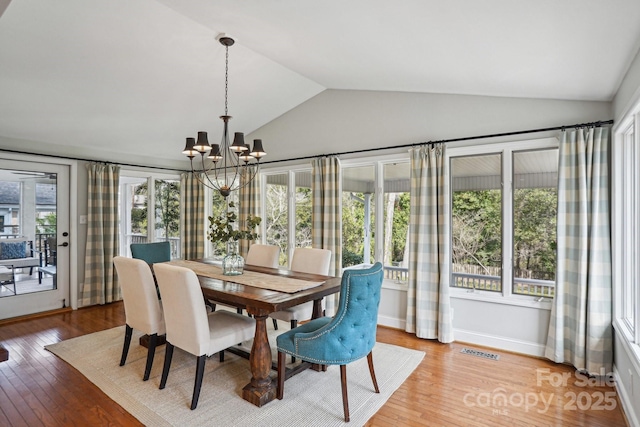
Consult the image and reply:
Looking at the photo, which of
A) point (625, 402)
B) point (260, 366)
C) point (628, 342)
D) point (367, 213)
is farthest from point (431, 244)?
point (260, 366)

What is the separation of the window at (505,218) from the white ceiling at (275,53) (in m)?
0.65

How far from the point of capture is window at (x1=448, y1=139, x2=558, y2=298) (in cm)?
339

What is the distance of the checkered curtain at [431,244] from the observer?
372 centimetres

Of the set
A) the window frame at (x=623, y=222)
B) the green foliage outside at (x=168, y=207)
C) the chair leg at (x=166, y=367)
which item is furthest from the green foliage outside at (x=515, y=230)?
the green foliage outside at (x=168, y=207)

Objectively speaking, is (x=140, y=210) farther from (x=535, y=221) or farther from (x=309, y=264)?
(x=535, y=221)

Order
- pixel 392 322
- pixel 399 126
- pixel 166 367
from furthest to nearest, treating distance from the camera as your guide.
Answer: pixel 392 322, pixel 399 126, pixel 166 367

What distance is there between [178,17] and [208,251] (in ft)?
14.1

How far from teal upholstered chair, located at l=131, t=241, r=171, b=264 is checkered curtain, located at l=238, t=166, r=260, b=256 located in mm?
1222

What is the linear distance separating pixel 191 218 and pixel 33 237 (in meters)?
2.26

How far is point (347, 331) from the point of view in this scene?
7.71ft

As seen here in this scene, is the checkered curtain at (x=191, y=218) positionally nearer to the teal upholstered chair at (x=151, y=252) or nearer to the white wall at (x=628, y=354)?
the teal upholstered chair at (x=151, y=252)

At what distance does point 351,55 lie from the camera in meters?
3.14

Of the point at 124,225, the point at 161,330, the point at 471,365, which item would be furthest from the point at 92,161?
the point at 471,365

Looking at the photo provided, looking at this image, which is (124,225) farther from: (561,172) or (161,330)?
(561,172)
